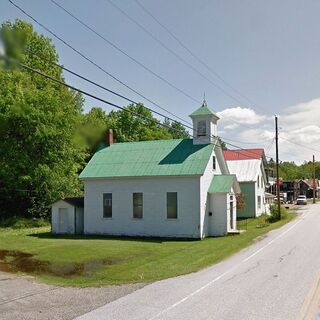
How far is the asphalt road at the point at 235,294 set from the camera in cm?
1062

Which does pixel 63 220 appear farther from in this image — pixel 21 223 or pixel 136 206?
pixel 21 223

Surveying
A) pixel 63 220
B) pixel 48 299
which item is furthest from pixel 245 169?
pixel 48 299

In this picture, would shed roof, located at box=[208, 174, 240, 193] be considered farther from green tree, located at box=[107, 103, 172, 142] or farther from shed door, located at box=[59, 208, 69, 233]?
green tree, located at box=[107, 103, 172, 142]

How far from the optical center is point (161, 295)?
12781 mm

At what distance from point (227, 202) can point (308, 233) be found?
5.73m

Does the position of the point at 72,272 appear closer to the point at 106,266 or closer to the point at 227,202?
the point at 106,266

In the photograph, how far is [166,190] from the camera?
30.8m

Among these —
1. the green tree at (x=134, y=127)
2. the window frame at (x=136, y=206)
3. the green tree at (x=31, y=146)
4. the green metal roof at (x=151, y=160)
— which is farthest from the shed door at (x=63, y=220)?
the green tree at (x=134, y=127)

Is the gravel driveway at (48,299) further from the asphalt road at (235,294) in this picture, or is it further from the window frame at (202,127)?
the window frame at (202,127)

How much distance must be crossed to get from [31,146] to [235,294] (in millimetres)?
34142

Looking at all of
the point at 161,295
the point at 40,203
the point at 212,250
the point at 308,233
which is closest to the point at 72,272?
the point at 161,295

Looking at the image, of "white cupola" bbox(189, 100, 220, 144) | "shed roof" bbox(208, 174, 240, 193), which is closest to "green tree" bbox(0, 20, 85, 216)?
"white cupola" bbox(189, 100, 220, 144)

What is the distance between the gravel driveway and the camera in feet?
36.8

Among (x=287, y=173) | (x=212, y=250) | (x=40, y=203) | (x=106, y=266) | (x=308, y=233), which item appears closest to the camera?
(x=106, y=266)
